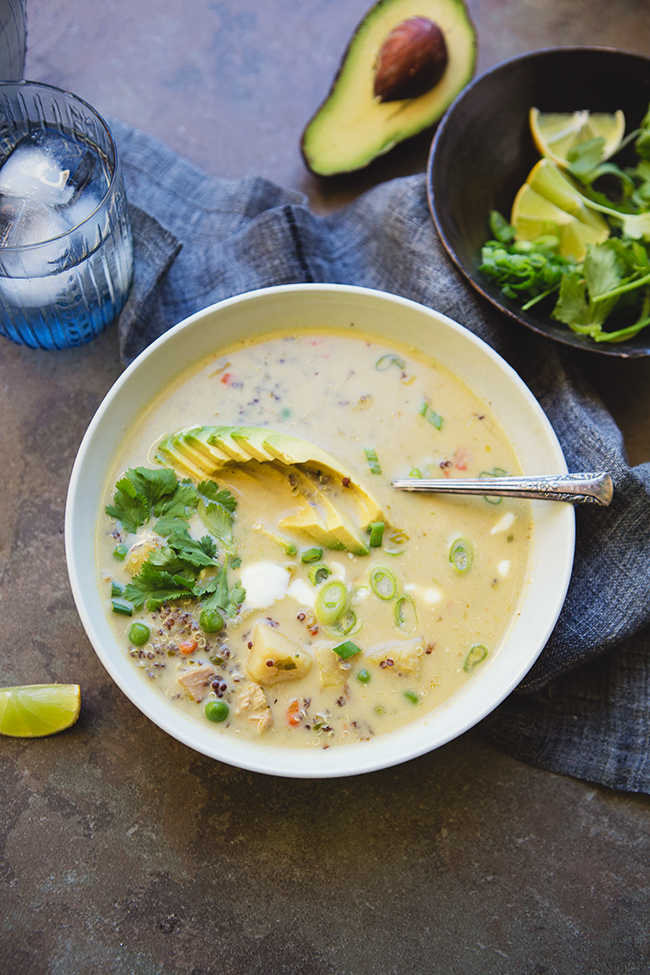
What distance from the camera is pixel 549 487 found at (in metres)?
2.79

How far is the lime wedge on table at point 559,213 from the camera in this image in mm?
3301

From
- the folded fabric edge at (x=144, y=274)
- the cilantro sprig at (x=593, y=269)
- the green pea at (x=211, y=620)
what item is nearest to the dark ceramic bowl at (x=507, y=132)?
the cilantro sprig at (x=593, y=269)

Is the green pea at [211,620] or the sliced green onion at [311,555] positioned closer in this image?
the green pea at [211,620]

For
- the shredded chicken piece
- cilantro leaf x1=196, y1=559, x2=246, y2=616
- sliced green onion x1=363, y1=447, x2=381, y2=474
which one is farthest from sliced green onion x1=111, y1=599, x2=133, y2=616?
sliced green onion x1=363, y1=447, x2=381, y2=474

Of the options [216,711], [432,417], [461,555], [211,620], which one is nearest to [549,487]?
[461,555]

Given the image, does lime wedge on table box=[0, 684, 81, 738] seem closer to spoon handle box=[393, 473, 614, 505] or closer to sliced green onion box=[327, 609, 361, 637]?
sliced green onion box=[327, 609, 361, 637]

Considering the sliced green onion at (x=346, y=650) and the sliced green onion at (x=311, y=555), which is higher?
the sliced green onion at (x=311, y=555)

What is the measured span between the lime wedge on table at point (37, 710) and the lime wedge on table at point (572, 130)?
2852mm

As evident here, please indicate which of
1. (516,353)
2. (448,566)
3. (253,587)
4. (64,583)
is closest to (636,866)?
(448,566)

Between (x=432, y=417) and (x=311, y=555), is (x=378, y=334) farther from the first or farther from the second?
(x=311, y=555)

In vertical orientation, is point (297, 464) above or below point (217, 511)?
above

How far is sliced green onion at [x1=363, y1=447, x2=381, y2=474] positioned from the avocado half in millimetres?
1297

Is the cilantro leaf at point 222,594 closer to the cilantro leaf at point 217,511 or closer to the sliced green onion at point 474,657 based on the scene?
the cilantro leaf at point 217,511

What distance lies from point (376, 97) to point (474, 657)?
228 centimetres
